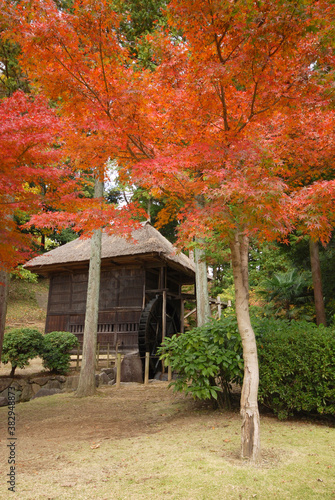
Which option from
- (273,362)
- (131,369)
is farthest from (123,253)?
(273,362)

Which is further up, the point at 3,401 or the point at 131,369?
the point at 131,369

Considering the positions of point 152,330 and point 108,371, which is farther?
point 152,330

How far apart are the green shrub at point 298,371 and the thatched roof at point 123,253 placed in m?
7.14

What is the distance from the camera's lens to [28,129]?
19.5 feet

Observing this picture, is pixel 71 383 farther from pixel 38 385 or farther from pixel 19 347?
pixel 19 347

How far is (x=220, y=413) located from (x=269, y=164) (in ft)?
14.9

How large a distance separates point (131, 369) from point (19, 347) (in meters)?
3.91

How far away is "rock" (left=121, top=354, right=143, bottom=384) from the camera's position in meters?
11.7

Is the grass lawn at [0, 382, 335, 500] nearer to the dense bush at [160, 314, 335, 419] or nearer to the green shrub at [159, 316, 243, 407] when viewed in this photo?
the dense bush at [160, 314, 335, 419]

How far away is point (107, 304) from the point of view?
1416cm

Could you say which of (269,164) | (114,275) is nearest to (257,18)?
(269,164)

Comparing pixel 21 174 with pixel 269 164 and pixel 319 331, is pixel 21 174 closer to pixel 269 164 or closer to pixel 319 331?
pixel 269 164

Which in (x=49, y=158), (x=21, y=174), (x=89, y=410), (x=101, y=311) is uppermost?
(x=49, y=158)

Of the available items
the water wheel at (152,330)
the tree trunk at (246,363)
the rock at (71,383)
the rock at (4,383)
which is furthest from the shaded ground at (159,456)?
the water wheel at (152,330)
